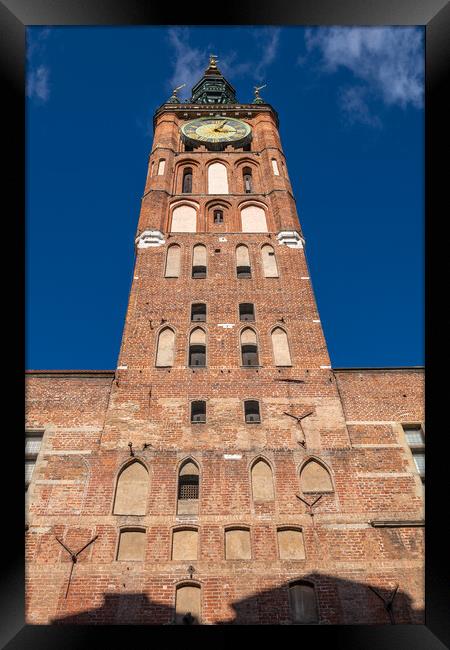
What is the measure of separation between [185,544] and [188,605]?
45.2 inches

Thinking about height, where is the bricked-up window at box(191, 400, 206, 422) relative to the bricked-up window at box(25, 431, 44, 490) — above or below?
above

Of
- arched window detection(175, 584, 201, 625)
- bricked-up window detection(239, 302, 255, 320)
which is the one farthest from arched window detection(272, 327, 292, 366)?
arched window detection(175, 584, 201, 625)

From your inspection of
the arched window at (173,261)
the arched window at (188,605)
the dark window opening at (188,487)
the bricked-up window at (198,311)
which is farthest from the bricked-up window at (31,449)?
the arched window at (173,261)

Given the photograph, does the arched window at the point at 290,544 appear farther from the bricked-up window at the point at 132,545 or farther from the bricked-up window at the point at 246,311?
the bricked-up window at the point at 246,311

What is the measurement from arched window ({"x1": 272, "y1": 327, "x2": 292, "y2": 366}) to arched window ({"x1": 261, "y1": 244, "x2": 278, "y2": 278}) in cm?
288

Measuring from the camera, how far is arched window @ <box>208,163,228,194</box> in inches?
942

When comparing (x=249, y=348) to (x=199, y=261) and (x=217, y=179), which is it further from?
(x=217, y=179)

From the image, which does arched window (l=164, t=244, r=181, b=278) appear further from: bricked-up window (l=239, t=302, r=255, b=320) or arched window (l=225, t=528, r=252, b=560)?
Answer: arched window (l=225, t=528, r=252, b=560)

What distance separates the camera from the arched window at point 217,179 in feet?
78.5

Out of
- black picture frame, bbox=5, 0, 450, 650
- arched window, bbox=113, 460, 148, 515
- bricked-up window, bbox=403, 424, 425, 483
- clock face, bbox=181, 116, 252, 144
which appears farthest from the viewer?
clock face, bbox=181, 116, 252, 144

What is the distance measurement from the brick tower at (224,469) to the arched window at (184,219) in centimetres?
296
